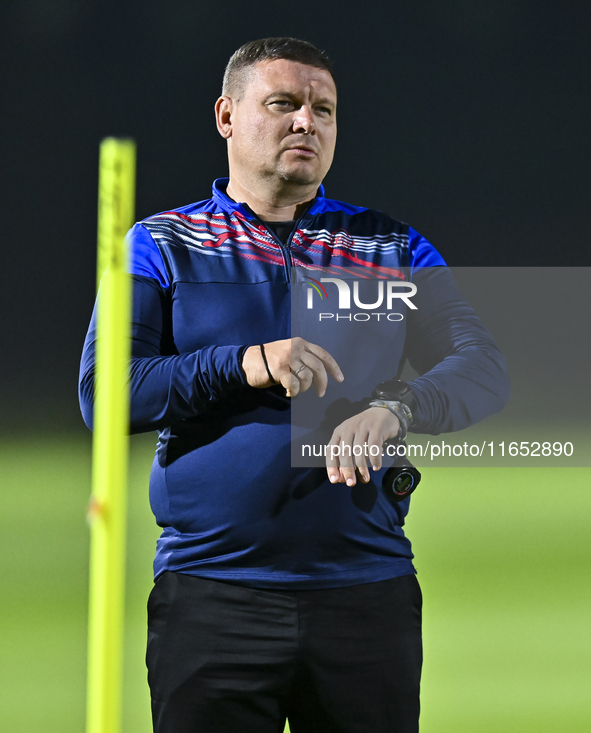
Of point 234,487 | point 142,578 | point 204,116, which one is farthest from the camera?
point 204,116

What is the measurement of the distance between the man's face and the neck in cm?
2

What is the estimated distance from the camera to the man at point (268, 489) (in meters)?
0.92

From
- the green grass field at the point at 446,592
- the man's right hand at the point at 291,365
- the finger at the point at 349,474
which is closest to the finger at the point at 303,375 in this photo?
the man's right hand at the point at 291,365

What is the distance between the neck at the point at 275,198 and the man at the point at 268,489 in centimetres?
4

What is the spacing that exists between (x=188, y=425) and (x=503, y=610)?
173 cm

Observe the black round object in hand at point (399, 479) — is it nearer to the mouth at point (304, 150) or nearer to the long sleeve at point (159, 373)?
the long sleeve at point (159, 373)

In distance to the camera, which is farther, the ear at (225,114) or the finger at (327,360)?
the ear at (225,114)

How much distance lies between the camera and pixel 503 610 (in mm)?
2352

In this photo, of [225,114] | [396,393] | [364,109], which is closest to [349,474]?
[396,393]

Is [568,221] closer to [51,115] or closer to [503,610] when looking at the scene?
[503,610]

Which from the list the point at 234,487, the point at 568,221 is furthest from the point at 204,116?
the point at 234,487

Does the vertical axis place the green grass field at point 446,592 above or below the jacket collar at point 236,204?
below

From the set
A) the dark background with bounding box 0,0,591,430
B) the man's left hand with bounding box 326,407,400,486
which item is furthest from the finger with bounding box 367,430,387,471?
the dark background with bounding box 0,0,591,430

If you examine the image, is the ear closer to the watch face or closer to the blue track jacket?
the blue track jacket
